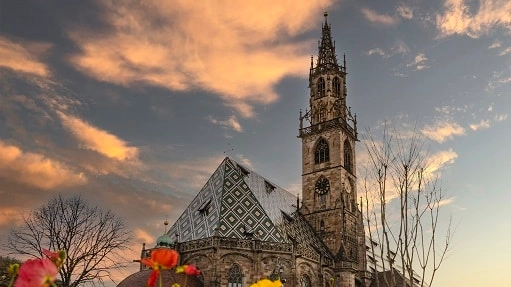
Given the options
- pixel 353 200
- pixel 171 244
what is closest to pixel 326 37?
pixel 353 200

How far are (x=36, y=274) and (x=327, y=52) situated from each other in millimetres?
50249

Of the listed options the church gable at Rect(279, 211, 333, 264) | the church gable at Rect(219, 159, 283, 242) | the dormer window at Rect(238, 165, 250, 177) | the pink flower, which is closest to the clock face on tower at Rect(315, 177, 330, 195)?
the church gable at Rect(279, 211, 333, 264)

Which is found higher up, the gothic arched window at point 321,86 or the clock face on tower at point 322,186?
the gothic arched window at point 321,86

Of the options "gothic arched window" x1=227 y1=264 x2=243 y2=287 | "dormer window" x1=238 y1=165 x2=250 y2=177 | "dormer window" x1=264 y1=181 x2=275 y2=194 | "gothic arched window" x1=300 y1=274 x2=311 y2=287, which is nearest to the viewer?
"gothic arched window" x1=227 y1=264 x2=243 y2=287

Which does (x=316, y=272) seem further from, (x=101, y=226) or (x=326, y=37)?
(x=326, y=37)

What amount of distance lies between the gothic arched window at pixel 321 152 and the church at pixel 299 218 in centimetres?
10

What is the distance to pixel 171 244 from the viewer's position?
99.6 ft

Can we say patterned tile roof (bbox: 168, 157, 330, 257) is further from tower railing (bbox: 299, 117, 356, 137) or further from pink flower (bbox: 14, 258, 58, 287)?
pink flower (bbox: 14, 258, 58, 287)

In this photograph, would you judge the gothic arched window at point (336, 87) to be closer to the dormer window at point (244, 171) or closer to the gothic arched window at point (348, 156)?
the gothic arched window at point (348, 156)

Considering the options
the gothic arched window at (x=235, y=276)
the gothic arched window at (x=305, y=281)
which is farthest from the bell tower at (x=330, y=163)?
the gothic arched window at (x=235, y=276)

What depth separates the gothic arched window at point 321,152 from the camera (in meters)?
44.7

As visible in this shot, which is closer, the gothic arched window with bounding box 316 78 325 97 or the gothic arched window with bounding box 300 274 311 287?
the gothic arched window with bounding box 300 274 311 287

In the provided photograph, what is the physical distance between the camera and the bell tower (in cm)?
4081

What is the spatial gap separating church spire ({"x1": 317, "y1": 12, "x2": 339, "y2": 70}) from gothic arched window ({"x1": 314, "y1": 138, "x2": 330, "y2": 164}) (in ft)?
27.3
